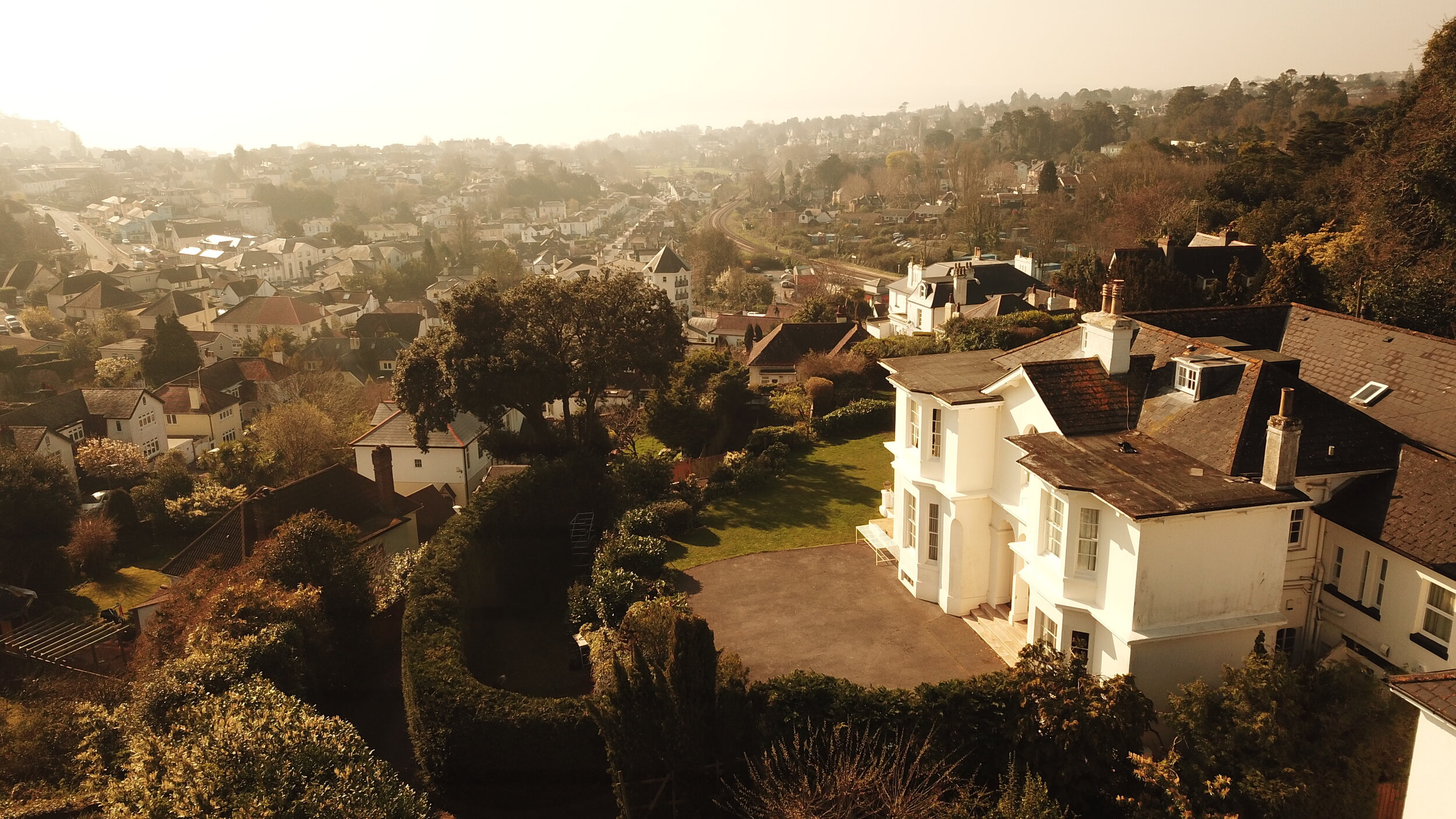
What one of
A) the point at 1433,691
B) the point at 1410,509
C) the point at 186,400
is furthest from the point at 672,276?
the point at 1433,691

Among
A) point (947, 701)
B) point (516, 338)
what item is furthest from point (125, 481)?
point (947, 701)

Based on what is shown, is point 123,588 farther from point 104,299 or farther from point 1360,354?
point 104,299

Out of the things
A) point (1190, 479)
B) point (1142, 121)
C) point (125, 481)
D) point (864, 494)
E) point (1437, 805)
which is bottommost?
point (125, 481)

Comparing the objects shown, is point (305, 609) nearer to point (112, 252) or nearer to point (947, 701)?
point (947, 701)

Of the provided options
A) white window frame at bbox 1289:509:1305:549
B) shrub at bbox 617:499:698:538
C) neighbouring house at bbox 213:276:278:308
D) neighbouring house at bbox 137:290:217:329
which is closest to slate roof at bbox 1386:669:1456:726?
white window frame at bbox 1289:509:1305:549

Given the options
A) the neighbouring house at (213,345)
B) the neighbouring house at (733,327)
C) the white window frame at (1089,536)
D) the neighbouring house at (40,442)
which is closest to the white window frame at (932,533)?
the white window frame at (1089,536)

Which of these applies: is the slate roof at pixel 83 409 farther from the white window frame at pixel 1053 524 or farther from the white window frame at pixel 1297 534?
the white window frame at pixel 1297 534

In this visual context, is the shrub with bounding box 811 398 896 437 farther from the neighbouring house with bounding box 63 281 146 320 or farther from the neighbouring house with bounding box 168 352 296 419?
the neighbouring house with bounding box 63 281 146 320
